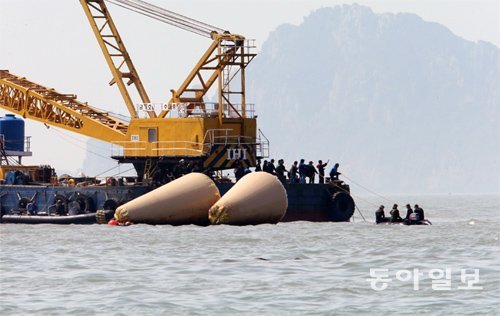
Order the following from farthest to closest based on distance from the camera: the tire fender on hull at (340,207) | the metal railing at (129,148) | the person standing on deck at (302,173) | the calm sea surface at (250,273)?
the metal railing at (129,148) < the person standing on deck at (302,173) < the tire fender on hull at (340,207) < the calm sea surface at (250,273)

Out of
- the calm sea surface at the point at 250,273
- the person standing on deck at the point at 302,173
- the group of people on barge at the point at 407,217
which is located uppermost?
the person standing on deck at the point at 302,173

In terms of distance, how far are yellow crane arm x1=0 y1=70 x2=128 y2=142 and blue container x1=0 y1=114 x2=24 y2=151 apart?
0.77m

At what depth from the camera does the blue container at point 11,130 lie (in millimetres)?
69875

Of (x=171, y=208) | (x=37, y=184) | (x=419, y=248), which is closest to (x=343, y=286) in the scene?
(x=419, y=248)

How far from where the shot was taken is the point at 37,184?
62281 mm

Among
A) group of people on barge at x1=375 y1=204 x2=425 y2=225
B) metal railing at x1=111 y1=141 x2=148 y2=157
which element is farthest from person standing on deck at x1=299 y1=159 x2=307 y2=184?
metal railing at x1=111 y1=141 x2=148 y2=157

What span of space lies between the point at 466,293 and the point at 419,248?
11.7 metres

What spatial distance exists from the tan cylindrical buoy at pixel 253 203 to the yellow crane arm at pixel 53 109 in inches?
554

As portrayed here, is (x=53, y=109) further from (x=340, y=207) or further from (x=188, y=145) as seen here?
(x=340, y=207)

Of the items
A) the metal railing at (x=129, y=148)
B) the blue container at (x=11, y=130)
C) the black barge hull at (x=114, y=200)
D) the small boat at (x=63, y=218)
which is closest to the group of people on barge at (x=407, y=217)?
the black barge hull at (x=114, y=200)

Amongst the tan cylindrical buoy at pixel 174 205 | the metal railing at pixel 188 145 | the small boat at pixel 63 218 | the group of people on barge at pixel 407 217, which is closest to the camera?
the tan cylindrical buoy at pixel 174 205

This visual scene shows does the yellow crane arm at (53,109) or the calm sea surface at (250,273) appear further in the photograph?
the yellow crane arm at (53,109)

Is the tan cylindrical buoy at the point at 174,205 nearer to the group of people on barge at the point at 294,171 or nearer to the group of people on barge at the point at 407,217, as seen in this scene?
the group of people on barge at the point at 294,171

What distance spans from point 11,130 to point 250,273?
41.6 m
